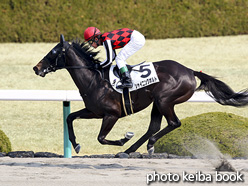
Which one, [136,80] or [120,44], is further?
[120,44]

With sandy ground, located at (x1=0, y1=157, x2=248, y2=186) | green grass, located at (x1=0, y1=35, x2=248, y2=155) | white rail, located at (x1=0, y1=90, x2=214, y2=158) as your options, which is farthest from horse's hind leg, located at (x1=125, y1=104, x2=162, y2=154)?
green grass, located at (x1=0, y1=35, x2=248, y2=155)

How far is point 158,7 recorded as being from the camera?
16.2m

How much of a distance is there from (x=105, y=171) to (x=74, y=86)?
21.6ft

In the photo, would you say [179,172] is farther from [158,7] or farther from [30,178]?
[158,7]

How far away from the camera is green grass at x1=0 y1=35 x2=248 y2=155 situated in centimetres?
849

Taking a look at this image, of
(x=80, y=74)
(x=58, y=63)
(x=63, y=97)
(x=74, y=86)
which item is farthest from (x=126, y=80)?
(x=74, y=86)

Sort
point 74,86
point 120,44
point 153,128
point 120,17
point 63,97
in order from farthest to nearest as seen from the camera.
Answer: point 120,17
point 74,86
point 63,97
point 153,128
point 120,44

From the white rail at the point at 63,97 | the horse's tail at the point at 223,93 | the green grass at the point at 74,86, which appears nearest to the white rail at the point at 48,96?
the white rail at the point at 63,97

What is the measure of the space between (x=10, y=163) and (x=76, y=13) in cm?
1011

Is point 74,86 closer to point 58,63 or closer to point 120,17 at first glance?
point 120,17

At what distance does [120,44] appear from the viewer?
601cm

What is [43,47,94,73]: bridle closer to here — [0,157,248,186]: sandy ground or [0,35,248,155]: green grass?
[0,157,248,186]: sandy ground

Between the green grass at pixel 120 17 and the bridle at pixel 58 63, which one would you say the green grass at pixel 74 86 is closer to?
the green grass at pixel 120 17

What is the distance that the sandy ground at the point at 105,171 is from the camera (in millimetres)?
5207
